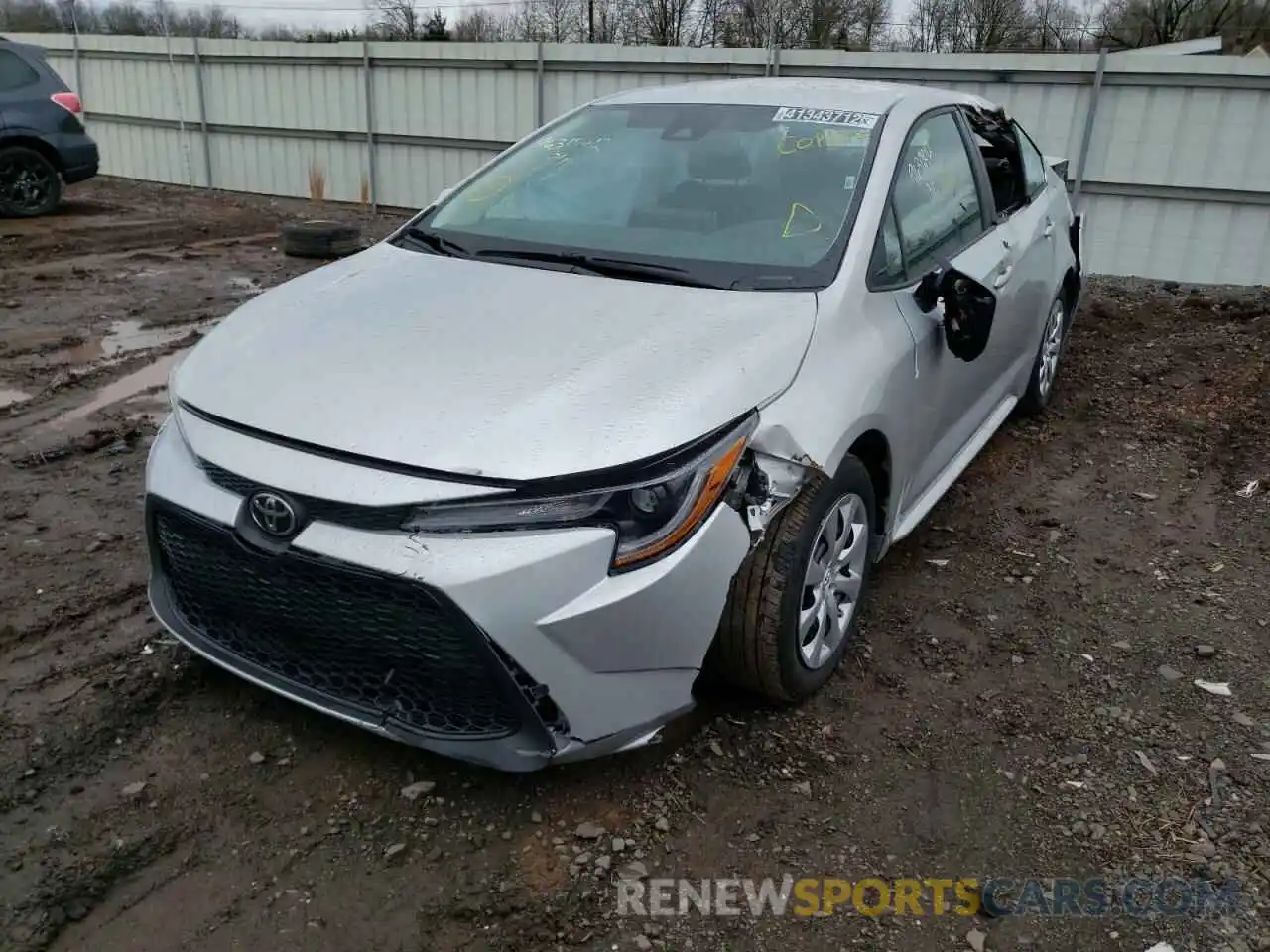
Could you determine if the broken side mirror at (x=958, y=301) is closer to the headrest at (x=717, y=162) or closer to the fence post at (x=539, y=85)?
the headrest at (x=717, y=162)

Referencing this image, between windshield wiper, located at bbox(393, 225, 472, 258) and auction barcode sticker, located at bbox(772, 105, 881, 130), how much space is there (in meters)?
1.21

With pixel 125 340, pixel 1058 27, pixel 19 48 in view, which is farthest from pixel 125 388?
pixel 1058 27

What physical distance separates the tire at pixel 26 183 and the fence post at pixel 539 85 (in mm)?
5413

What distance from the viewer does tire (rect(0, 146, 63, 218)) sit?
11156 mm

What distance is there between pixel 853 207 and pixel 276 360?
70.6 inches

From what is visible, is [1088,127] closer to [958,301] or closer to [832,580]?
[958,301]

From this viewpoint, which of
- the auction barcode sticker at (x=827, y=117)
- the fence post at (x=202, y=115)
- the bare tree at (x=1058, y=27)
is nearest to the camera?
the auction barcode sticker at (x=827, y=117)

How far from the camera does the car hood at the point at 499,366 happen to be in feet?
7.52

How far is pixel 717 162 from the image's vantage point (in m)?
3.55

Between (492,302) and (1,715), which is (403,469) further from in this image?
(1,715)

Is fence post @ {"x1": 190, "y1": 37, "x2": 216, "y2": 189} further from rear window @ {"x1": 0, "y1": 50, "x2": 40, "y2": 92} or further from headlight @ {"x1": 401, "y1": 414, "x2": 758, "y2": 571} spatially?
headlight @ {"x1": 401, "y1": 414, "x2": 758, "y2": 571}

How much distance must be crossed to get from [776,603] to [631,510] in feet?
1.92

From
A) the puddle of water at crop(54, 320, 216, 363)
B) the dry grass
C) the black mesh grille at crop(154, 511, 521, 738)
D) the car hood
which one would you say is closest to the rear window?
the dry grass
